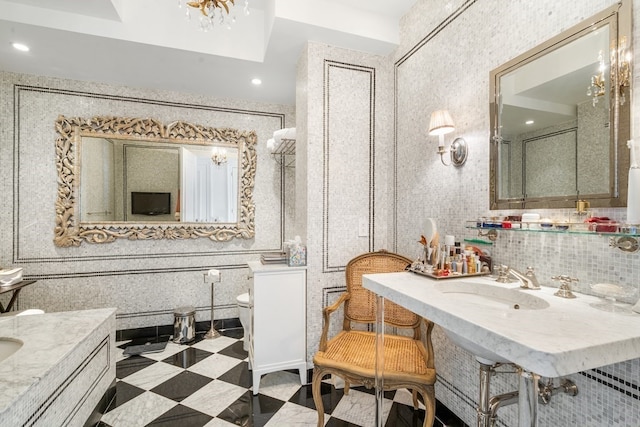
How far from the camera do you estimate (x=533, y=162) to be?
1329mm

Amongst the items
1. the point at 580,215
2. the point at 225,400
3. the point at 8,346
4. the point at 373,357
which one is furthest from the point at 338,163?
the point at 8,346

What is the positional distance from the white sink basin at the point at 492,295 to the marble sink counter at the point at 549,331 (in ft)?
0.14

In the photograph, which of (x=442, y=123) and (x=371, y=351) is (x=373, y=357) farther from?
(x=442, y=123)

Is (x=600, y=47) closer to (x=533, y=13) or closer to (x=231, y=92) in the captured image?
(x=533, y=13)

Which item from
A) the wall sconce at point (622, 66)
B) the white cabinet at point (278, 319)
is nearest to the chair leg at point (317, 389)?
the white cabinet at point (278, 319)

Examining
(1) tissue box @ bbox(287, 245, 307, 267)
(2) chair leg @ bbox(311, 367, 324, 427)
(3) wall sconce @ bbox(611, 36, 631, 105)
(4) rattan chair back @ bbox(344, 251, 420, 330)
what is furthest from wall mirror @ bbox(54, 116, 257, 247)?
(3) wall sconce @ bbox(611, 36, 631, 105)

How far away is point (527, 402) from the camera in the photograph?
2.89ft

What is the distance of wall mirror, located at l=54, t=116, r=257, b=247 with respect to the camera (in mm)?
2824

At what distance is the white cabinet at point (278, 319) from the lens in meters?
2.09

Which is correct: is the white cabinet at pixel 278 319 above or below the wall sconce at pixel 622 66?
below

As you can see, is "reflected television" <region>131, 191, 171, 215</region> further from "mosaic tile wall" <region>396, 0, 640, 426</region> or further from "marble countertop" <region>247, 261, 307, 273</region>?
"mosaic tile wall" <region>396, 0, 640, 426</region>

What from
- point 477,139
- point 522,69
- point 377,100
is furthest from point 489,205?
point 377,100

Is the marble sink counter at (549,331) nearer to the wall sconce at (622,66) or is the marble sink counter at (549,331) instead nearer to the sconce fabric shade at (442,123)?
Result: the wall sconce at (622,66)

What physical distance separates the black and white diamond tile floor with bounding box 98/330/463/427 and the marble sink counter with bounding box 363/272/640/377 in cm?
119
